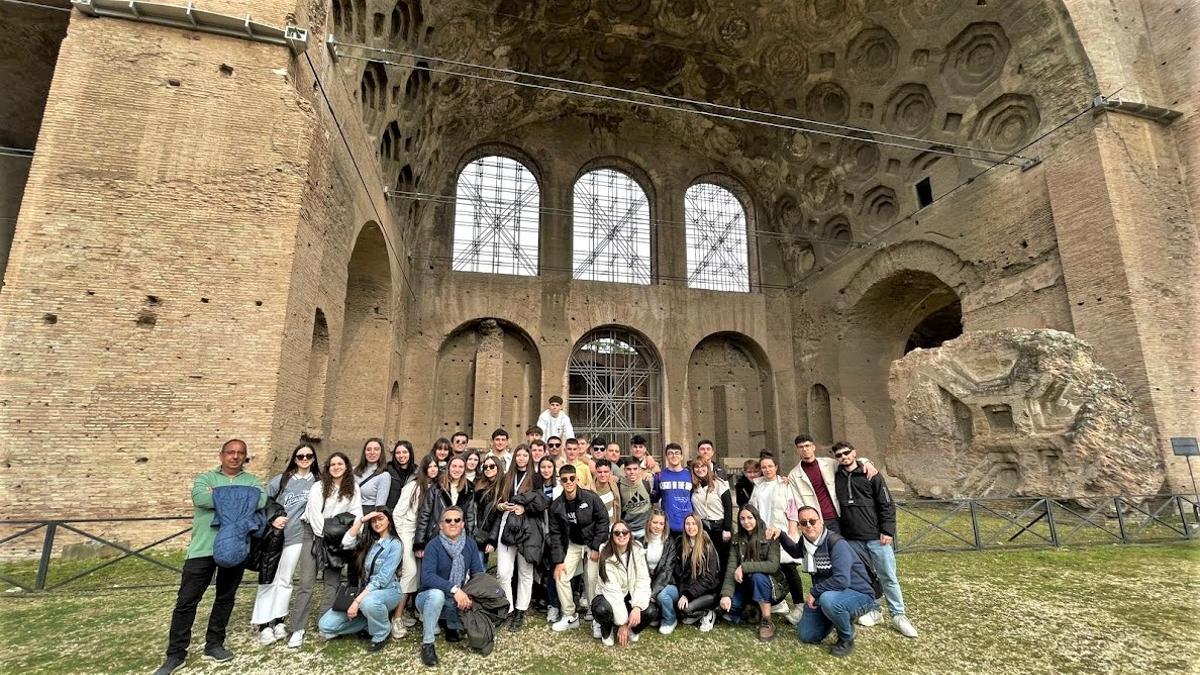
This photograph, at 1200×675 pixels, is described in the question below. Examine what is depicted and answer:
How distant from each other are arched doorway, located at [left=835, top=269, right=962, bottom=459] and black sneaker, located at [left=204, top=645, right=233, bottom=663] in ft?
51.7

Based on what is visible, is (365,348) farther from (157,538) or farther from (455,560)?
(455,560)

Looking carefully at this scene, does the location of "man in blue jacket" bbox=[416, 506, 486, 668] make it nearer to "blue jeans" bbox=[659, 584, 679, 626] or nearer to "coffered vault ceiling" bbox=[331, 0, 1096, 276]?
"blue jeans" bbox=[659, 584, 679, 626]

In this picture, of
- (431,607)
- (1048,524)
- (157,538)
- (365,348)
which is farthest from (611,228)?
(431,607)

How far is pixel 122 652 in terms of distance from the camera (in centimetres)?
349

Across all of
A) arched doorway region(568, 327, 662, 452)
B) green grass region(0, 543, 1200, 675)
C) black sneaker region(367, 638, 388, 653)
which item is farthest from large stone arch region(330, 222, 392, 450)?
black sneaker region(367, 638, 388, 653)

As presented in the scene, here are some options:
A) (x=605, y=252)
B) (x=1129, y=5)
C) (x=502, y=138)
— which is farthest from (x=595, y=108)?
(x=1129, y=5)

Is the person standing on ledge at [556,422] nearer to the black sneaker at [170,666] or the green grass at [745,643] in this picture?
the green grass at [745,643]

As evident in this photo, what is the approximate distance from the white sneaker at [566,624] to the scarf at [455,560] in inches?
30.9

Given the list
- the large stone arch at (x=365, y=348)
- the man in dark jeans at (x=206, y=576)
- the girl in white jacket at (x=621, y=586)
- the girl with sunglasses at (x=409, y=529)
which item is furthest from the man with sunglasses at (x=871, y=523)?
the large stone arch at (x=365, y=348)

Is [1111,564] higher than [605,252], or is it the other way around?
[605,252]

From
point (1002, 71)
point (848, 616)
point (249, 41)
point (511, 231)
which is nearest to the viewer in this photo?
point (848, 616)

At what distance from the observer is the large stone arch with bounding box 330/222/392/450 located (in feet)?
38.3

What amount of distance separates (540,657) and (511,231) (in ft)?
48.4

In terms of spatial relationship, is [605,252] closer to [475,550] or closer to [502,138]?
[502,138]
